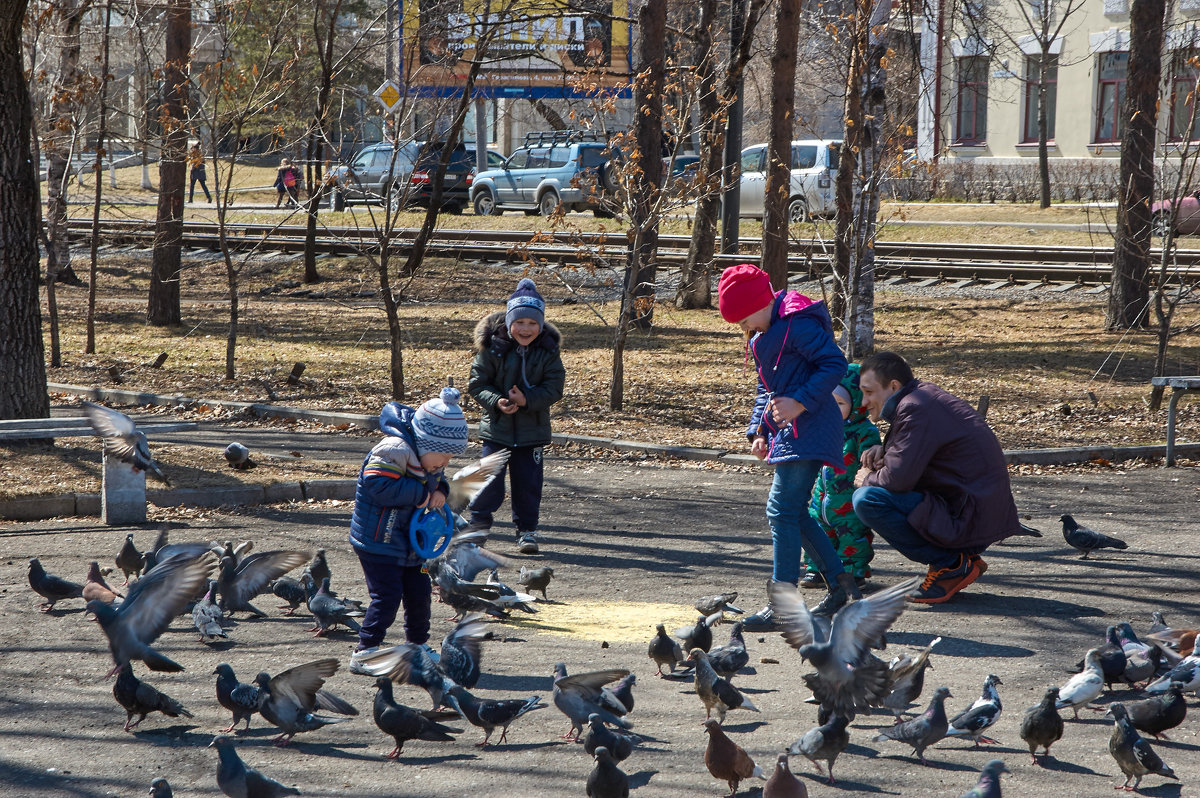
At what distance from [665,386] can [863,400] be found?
7385 mm

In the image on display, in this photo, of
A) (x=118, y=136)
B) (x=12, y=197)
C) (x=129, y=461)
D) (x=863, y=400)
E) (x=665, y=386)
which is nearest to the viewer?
(x=863, y=400)

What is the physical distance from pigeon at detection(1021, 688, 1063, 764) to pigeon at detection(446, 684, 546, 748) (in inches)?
77.4

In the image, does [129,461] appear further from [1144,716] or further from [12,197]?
[1144,716]

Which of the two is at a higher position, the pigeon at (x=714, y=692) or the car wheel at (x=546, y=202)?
the car wheel at (x=546, y=202)

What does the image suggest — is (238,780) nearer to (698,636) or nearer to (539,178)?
(698,636)

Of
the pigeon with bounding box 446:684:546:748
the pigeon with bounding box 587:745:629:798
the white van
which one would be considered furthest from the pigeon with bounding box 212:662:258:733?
the white van

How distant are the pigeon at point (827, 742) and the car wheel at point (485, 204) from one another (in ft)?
99.7

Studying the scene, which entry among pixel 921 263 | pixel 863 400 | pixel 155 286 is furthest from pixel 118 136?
pixel 921 263

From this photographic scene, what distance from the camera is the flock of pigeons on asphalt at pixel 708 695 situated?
14.1ft

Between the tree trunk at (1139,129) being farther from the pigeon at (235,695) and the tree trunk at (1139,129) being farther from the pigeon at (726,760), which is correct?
the pigeon at (235,695)

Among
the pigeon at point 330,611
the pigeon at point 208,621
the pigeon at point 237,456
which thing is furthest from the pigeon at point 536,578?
the pigeon at point 237,456

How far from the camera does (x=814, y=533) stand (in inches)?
256

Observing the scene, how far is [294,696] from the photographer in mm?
4809

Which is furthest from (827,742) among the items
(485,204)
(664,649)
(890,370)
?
(485,204)
